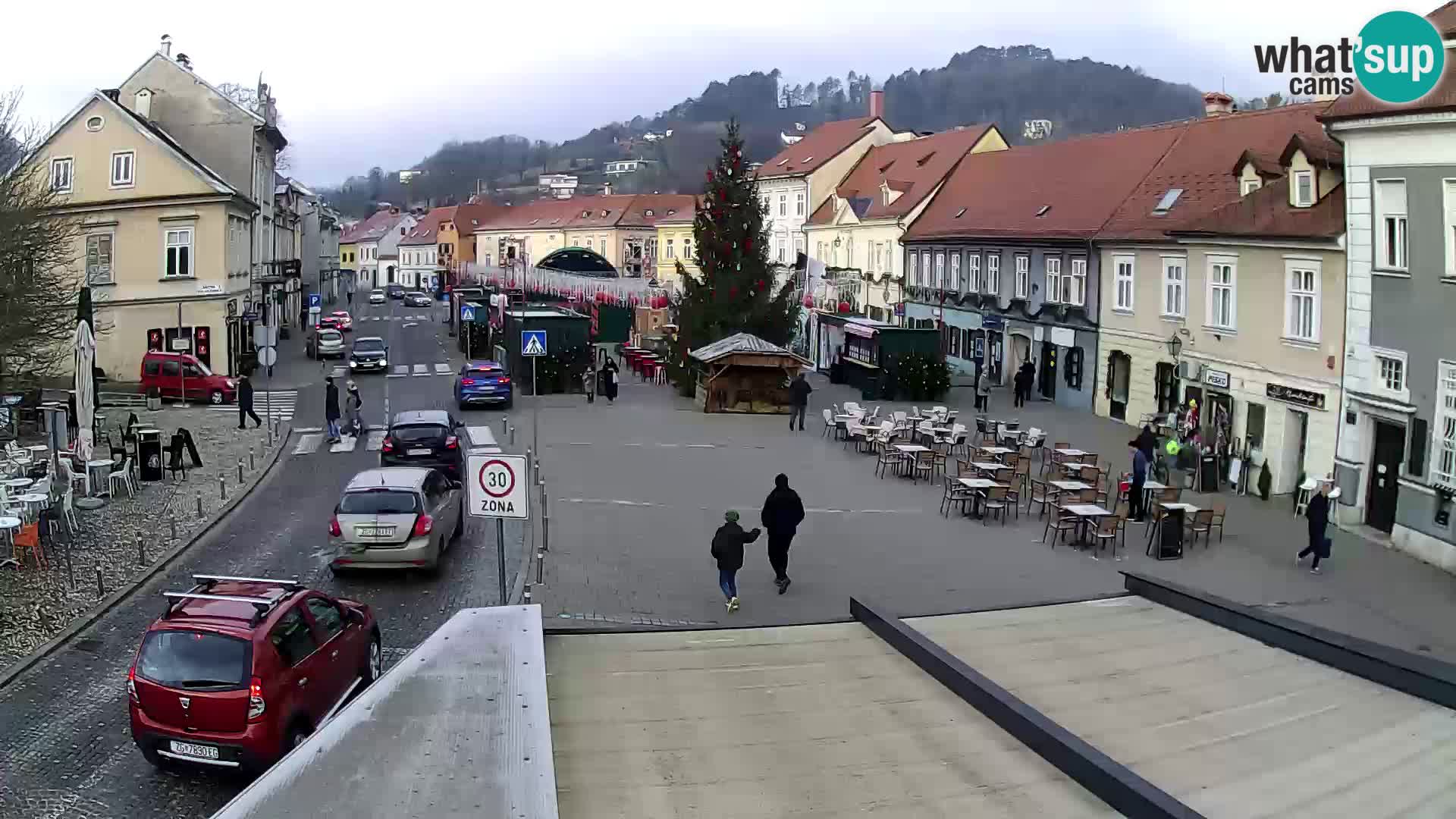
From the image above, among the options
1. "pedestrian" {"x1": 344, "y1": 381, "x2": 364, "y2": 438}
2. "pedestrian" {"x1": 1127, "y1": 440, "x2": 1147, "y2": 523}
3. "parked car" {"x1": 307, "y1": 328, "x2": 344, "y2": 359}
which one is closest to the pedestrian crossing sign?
"pedestrian" {"x1": 344, "y1": 381, "x2": 364, "y2": 438}

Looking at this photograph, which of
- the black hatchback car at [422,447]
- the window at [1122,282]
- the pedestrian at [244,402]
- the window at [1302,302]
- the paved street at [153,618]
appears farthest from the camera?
the window at [1122,282]

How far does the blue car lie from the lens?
38688 millimetres

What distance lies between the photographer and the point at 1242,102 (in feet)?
191

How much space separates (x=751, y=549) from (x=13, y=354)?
17.0 m

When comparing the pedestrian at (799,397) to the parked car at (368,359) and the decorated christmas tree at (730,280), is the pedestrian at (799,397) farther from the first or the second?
the parked car at (368,359)

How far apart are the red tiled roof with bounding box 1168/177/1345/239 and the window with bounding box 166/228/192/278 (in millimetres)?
32937

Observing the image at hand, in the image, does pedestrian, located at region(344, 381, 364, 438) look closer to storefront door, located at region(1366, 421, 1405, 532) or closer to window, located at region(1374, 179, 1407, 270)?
storefront door, located at region(1366, 421, 1405, 532)

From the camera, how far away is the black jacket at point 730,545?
15.9m

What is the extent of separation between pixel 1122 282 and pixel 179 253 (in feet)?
105

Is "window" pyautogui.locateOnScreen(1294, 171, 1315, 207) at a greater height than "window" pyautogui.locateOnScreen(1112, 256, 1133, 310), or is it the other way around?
"window" pyautogui.locateOnScreen(1294, 171, 1315, 207)

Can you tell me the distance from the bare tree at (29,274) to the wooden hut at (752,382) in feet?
55.9

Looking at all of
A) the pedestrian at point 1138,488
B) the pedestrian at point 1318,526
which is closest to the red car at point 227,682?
the pedestrian at point 1318,526

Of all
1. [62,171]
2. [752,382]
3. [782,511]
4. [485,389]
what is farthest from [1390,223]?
[62,171]

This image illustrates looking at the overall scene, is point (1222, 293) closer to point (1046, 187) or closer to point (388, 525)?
point (1046, 187)
